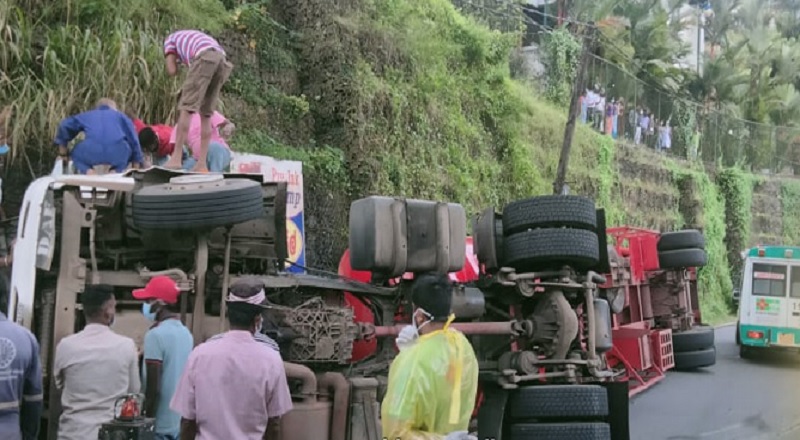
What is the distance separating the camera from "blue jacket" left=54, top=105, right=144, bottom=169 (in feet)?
23.0

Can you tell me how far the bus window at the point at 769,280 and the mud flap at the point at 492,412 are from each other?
13138 mm

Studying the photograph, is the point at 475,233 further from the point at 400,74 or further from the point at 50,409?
the point at 400,74

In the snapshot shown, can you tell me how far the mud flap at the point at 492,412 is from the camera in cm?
691

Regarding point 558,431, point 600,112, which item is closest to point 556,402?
point 558,431

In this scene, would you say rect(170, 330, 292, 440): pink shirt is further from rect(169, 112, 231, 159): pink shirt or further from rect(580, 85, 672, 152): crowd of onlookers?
rect(580, 85, 672, 152): crowd of onlookers

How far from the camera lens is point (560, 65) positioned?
2708 cm

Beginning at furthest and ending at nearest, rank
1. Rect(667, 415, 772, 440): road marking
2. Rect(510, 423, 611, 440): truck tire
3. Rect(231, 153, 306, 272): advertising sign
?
Rect(231, 153, 306, 272): advertising sign < Rect(667, 415, 772, 440): road marking < Rect(510, 423, 611, 440): truck tire

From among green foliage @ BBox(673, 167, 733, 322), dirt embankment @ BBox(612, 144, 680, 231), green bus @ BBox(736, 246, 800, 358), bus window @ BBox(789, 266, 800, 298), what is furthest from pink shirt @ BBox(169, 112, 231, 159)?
green foliage @ BBox(673, 167, 733, 322)

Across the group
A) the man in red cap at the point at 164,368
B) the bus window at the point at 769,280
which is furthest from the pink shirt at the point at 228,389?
the bus window at the point at 769,280

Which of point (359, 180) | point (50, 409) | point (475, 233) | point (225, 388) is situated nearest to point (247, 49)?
point (359, 180)

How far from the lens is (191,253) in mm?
5883

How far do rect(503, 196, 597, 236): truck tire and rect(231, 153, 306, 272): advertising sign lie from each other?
336 centimetres

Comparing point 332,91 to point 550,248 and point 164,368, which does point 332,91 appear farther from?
Answer: point 164,368

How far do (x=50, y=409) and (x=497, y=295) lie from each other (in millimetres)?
3681
